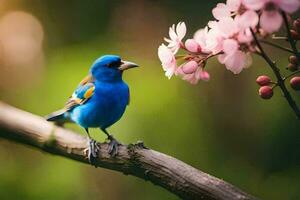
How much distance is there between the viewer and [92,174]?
120 cm

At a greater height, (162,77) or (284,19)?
(162,77)

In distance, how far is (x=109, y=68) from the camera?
0.83 meters

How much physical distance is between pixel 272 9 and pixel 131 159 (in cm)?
32

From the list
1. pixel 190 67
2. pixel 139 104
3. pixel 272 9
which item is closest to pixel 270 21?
pixel 272 9

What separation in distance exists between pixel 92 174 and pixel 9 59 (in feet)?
0.90

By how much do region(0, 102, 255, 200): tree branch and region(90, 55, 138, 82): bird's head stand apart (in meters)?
0.08

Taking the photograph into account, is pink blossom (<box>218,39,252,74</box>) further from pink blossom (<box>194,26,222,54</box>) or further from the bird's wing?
the bird's wing

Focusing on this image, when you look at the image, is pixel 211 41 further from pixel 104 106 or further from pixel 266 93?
pixel 104 106

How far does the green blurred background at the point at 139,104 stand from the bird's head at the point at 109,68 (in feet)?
1.07

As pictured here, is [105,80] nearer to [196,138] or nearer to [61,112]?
[61,112]

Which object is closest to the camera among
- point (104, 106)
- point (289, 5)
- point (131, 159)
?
point (289, 5)

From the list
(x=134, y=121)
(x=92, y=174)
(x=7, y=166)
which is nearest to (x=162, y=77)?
(x=134, y=121)

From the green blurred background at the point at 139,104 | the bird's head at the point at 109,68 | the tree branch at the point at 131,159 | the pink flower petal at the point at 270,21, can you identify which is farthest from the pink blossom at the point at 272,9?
the green blurred background at the point at 139,104

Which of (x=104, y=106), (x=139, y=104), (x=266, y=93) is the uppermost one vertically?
(x=139, y=104)
